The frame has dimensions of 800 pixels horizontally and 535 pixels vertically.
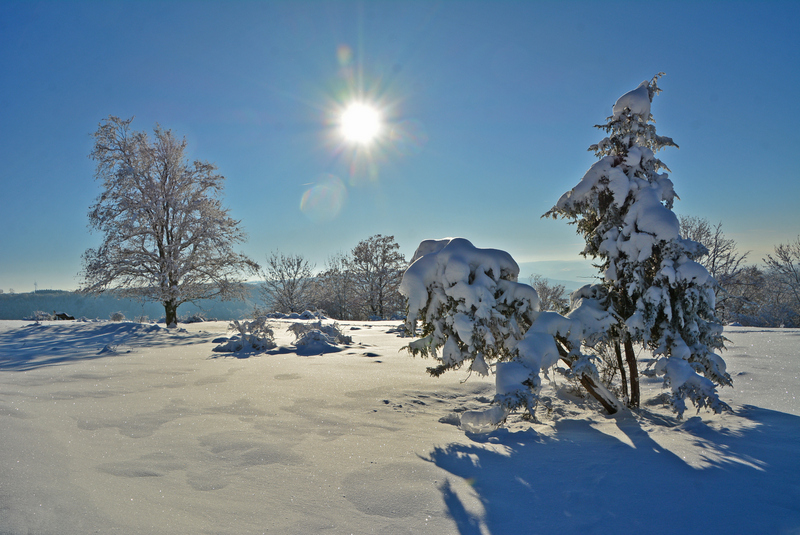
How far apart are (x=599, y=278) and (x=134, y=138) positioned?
58.0ft

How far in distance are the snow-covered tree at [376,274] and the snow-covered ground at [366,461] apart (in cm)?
2885

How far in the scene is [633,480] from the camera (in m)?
2.64

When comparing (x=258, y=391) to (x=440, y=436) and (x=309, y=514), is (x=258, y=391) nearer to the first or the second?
(x=440, y=436)

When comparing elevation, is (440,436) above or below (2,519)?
below

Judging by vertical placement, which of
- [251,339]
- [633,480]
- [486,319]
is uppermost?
[486,319]

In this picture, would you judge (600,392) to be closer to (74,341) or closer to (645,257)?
(645,257)

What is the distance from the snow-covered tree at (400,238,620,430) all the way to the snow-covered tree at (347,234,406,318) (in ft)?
98.3

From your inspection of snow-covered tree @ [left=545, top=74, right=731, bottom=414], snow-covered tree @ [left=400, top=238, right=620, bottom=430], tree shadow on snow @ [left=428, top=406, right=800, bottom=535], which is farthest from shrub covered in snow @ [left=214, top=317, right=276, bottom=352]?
snow-covered tree @ [left=545, top=74, right=731, bottom=414]

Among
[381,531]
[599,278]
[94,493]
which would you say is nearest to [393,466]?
[381,531]

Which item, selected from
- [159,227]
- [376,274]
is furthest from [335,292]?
[159,227]

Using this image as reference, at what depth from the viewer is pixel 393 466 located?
2883 mm

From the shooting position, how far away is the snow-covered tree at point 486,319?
3705 millimetres

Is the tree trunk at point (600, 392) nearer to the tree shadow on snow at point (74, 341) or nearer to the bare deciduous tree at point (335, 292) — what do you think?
the tree shadow on snow at point (74, 341)

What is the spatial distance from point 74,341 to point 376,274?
85.9ft
